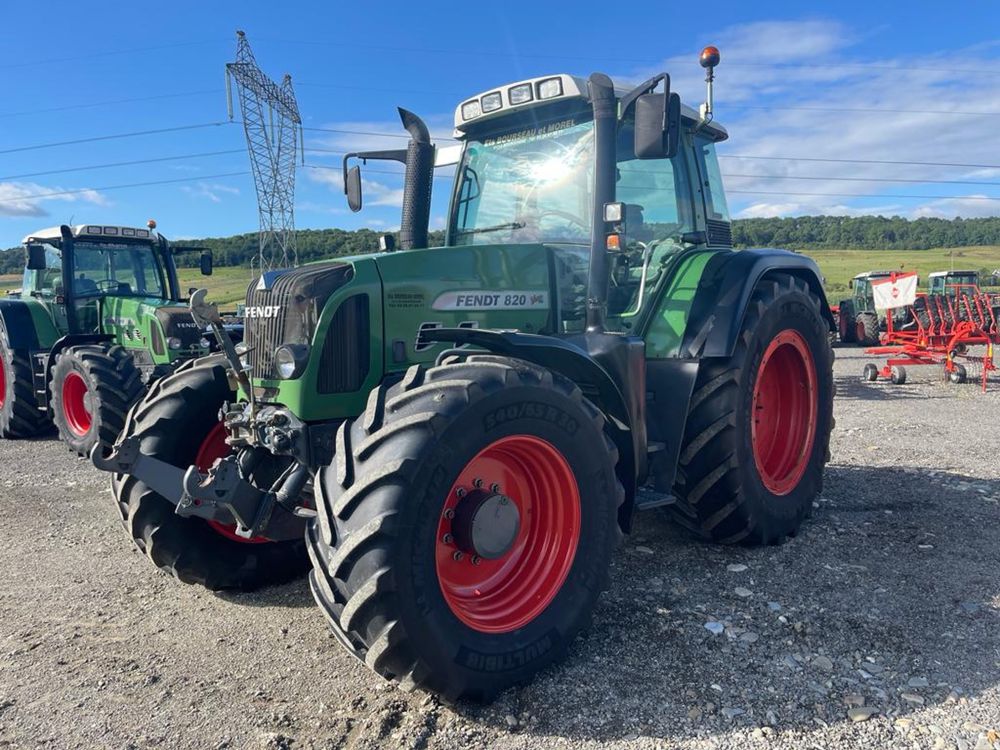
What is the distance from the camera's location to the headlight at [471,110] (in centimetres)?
449

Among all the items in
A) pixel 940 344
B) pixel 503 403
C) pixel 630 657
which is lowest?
pixel 940 344

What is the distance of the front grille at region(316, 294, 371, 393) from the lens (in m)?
3.37

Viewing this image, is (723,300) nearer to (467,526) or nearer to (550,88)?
(550,88)

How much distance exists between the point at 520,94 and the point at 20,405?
8184 millimetres

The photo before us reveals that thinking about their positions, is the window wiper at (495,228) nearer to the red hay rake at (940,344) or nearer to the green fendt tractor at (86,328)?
the green fendt tractor at (86,328)

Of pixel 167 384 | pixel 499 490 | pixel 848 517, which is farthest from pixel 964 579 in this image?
pixel 167 384

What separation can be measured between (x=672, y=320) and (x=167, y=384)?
9.05 feet

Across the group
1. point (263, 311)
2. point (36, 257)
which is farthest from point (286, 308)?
point (36, 257)

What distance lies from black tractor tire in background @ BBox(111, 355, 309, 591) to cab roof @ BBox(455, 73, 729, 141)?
6.69ft

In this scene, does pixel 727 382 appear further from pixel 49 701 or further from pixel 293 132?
pixel 293 132

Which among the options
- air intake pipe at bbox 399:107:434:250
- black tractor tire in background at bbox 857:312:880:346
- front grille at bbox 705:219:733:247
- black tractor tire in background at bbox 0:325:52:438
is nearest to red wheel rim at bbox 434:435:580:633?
air intake pipe at bbox 399:107:434:250

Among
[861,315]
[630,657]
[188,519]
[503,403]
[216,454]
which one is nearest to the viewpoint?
[503,403]

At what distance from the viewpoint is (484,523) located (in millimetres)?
3029

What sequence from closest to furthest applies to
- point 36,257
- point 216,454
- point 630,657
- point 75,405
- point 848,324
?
point 630,657 < point 216,454 < point 75,405 < point 36,257 < point 848,324
